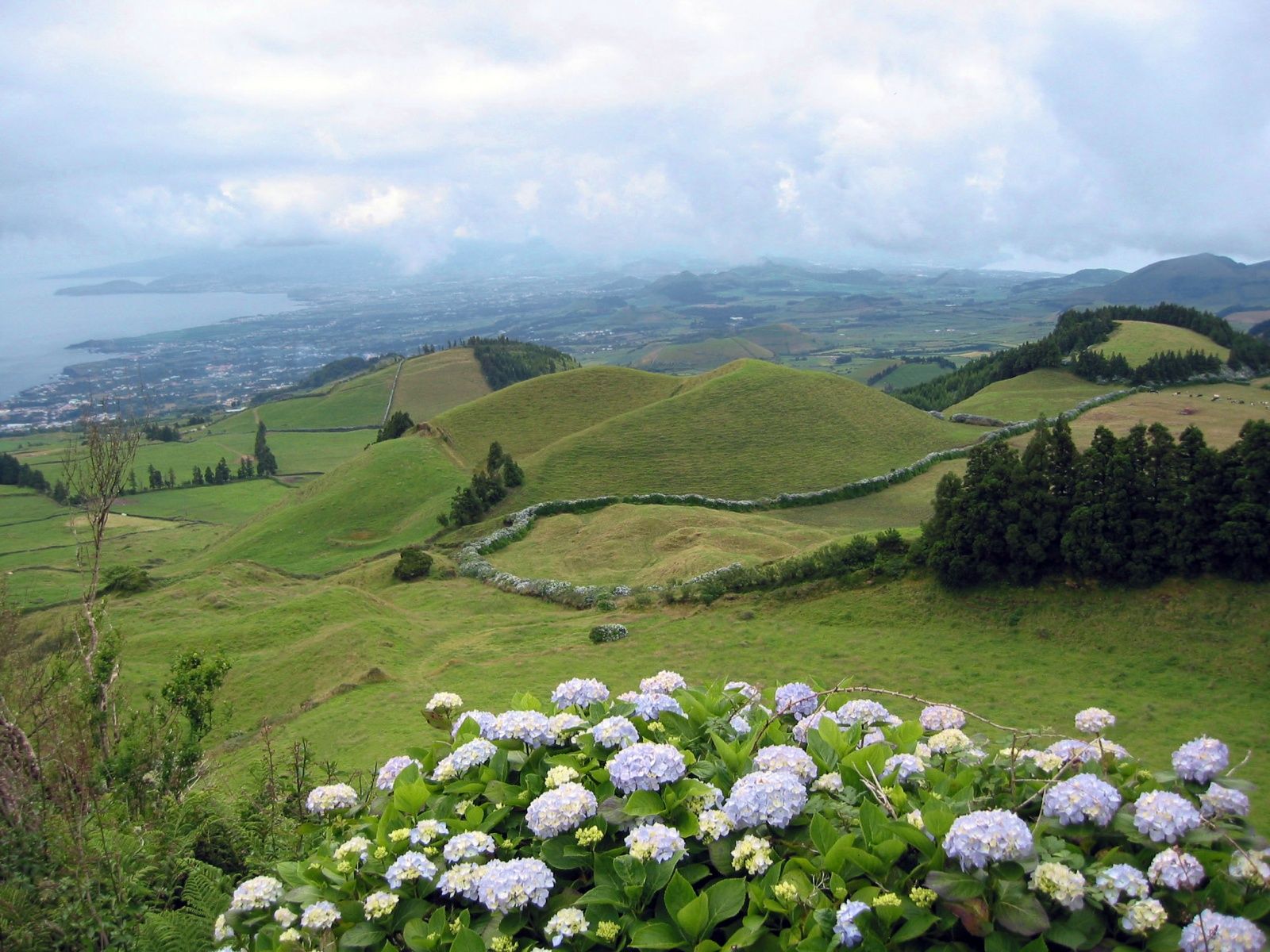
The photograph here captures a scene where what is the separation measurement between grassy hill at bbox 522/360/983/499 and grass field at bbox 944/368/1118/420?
22.9ft

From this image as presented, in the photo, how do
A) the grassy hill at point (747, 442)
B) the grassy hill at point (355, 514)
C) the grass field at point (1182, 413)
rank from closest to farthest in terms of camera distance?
the grass field at point (1182, 413) < the grassy hill at point (355, 514) < the grassy hill at point (747, 442)

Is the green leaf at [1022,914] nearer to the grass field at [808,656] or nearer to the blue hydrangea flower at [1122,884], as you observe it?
the blue hydrangea flower at [1122,884]

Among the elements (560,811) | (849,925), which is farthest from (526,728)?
(849,925)

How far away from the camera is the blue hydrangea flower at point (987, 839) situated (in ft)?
10.9

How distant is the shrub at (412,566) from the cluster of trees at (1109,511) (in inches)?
992

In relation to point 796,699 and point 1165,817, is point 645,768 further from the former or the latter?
point 1165,817

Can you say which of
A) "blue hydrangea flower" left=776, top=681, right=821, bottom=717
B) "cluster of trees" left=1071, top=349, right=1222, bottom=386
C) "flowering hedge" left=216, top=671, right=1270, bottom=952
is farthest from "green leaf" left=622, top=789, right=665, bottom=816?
"cluster of trees" left=1071, top=349, right=1222, bottom=386

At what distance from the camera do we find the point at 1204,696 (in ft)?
56.3

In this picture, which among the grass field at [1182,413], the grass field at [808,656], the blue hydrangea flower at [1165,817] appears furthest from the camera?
the grass field at [1182,413]

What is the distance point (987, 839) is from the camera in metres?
3.33

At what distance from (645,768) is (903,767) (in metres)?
1.47

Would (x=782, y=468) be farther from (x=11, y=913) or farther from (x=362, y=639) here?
(x=11, y=913)

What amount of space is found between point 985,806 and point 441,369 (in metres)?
129

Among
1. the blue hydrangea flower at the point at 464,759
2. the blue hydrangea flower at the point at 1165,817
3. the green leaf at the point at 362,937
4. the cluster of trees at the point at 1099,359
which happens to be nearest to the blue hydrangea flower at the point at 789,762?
the blue hydrangea flower at the point at 1165,817
